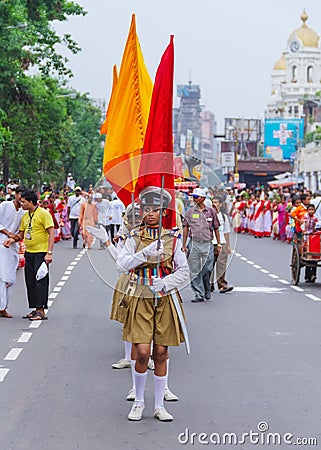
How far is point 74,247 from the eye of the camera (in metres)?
31.6

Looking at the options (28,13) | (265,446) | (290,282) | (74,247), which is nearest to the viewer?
(265,446)

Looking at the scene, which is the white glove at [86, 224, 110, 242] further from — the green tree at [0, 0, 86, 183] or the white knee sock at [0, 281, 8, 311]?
the green tree at [0, 0, 86, 183]

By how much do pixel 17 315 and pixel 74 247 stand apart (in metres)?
17.2

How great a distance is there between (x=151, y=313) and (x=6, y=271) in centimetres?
659

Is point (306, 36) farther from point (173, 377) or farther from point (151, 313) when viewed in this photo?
point (151, 313)

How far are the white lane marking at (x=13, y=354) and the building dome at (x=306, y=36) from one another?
172 meters

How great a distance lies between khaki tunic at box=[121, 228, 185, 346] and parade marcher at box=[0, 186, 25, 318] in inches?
252

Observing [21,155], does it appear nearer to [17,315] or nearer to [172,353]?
[17,315]

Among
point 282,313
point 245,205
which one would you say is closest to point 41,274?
point 282,313

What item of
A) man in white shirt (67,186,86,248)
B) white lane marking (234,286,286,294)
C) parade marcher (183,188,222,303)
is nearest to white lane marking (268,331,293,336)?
parade marcher (183,188,222,303)

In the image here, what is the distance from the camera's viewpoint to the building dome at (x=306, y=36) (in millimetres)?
178500

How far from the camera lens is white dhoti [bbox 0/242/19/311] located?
46.5ft

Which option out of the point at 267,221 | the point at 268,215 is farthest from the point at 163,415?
the point at 268,215

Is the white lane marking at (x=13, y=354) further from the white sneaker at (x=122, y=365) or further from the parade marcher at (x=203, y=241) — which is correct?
the parade marcher at (x=203, y=241)
